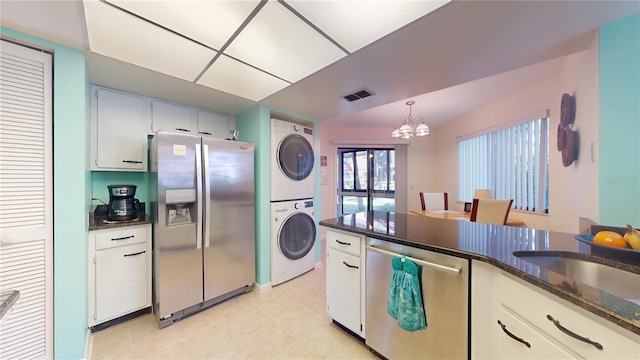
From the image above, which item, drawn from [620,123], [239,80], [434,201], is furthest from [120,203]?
[434,201]

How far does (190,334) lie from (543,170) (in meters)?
4.20

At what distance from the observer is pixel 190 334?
1.83 meters

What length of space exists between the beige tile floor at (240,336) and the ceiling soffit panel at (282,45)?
2165 mm

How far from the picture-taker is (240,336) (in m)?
1.81

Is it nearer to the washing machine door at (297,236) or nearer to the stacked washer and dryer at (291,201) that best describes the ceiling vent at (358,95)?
the stacked washer and dryer at (291,201)

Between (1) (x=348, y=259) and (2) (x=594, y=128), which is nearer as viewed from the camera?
(2) (x=594, y=128)

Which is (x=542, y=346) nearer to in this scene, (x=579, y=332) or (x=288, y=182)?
(x=579, y=332)

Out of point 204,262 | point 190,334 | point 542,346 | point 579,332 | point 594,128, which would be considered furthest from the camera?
point 204,262

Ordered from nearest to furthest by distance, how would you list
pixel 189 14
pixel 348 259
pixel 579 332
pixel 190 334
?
pixel 579 332 → pixel 189 14 → pixel 348 259 → pixel 190 334

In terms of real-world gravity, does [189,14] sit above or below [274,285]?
above

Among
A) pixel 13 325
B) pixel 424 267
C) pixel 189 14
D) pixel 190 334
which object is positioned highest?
pixel 189 14

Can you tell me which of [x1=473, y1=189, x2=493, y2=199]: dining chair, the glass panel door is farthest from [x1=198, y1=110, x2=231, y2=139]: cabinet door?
[x1=473, y1=189, x2=493, y2=199]: dining chair

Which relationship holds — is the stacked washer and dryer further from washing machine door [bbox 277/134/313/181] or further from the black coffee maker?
the black coffee maker

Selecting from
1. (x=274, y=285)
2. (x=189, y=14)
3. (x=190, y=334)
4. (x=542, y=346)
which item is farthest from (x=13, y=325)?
(x=542, y=346)
